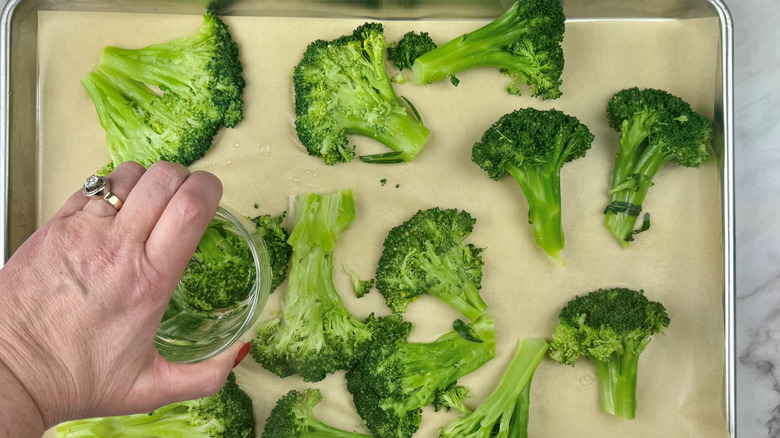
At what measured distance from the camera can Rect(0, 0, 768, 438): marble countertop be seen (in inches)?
78.0

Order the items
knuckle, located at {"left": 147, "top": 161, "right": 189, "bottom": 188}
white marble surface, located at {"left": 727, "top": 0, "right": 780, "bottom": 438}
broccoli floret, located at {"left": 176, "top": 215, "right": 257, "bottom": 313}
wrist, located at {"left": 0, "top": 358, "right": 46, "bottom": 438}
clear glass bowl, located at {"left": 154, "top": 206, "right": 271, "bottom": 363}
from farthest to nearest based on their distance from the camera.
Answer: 1. white marble surface, located at {"left": 727, "top": 0, "right": 780, "bottom": 438}
2. broccoli floret, located at {"left": 176, "top": 215, "right": 257, "bottom": 313}
3. clear glass bowl, located at {"left": 154, "top": 206, "right": 271, "bottom": 363}
4. knuckle, located at {"left": 147, "top": 161, "right": 189, "bottom": 188}
5. wrist, located at {"left": 0, "top": 358, "right": 46, "bottom": 438}

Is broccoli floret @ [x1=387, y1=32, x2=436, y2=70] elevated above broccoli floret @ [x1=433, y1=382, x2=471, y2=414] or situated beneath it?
elevated above

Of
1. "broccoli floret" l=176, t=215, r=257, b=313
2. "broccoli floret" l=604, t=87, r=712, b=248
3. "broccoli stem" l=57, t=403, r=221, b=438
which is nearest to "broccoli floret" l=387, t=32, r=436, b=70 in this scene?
"broccoli floret" l=604, t=87, r=712, b=248

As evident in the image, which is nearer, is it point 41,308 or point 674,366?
point 41,308

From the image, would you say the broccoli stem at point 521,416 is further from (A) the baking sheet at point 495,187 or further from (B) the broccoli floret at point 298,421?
(B) the broccoli floret at point 298,421

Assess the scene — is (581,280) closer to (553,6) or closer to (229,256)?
(553,6)

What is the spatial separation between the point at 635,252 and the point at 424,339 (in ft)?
2.27

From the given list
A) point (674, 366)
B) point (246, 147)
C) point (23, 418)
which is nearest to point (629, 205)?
point (674, 366)

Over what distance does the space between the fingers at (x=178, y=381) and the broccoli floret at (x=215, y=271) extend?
0.32 metres

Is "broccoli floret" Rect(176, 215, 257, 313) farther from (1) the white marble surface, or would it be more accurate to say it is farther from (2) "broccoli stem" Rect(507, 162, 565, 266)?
(1) the white marble surface

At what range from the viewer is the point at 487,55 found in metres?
1.78

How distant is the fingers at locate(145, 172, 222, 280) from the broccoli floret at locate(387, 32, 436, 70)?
0.84m

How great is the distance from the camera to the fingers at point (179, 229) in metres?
1.18

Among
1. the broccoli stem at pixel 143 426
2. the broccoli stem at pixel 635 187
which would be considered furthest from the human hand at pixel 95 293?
the broccoli stem at pixel 635 187
